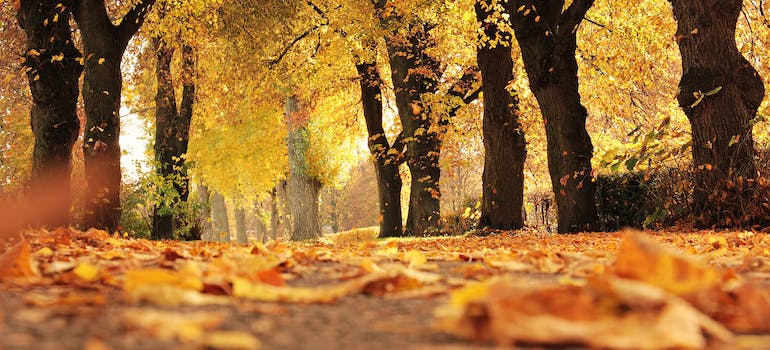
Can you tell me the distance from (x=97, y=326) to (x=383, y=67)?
22519 millimetres

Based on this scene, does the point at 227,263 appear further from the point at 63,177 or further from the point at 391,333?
the point at 63,177

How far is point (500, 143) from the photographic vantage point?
14.5 m

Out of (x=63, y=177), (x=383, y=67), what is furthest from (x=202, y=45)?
(x=63, y=177)

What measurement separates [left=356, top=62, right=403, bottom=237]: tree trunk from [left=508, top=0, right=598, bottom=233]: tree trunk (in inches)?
274

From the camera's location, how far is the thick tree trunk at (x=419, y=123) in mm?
17672

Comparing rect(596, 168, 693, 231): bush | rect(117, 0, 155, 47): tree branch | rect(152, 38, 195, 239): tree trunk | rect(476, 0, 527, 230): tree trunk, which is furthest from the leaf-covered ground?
rect(152, 38, 195, 239): tree trunk

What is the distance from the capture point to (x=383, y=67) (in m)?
23.9

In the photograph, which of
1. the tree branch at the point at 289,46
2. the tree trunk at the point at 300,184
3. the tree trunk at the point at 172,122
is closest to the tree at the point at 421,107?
the tree branch at the point at 289,46

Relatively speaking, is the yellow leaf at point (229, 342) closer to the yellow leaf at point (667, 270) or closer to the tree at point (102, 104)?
the yellow leaf at point (667, 270)

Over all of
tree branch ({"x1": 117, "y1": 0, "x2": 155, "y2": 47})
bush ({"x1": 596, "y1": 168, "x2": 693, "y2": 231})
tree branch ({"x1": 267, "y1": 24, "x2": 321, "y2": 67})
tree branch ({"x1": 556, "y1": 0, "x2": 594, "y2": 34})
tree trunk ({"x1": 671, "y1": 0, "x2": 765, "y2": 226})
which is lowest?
bush ({"x1": 596, "y1": 168, "x2": 693, "y2": 231})

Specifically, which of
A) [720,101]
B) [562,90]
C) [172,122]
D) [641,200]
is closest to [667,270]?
[720,101]

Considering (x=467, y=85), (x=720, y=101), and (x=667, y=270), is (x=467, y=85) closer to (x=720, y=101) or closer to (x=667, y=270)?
(x=720, y=101)

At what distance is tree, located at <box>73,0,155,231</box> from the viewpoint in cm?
1153

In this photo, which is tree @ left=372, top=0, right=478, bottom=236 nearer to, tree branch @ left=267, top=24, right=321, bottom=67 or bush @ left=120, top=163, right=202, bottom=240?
tree branch @ left=267, top=24, right=321, bottom=67
